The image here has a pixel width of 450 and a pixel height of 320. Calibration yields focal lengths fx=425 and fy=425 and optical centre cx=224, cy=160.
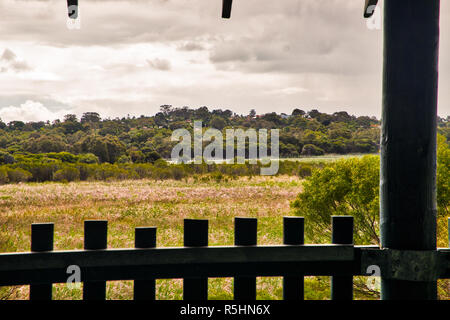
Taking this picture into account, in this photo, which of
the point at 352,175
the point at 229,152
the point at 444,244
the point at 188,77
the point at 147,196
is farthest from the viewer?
the point at 188,77

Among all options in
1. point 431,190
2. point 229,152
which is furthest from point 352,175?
point 229,152

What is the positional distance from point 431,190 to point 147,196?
737 inches

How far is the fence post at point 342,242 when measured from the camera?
147 centimetres

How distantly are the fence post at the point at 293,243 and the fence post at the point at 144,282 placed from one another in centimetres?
46

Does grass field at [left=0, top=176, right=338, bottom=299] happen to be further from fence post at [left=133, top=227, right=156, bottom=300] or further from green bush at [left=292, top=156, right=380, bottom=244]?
fence post at [left=133, top=227, right=156, bottom=300]

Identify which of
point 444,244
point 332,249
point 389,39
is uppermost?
point 389,39

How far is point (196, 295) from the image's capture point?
1457mm

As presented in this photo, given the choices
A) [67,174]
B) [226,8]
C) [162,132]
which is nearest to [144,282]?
[226,8]

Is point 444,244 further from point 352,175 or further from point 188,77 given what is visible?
point 188,77

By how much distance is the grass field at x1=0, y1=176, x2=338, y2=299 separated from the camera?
700 cm

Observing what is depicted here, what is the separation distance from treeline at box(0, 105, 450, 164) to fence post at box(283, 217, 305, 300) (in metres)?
45.8

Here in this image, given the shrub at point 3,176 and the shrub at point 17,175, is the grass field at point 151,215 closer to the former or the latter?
the shrub at point 3,176
